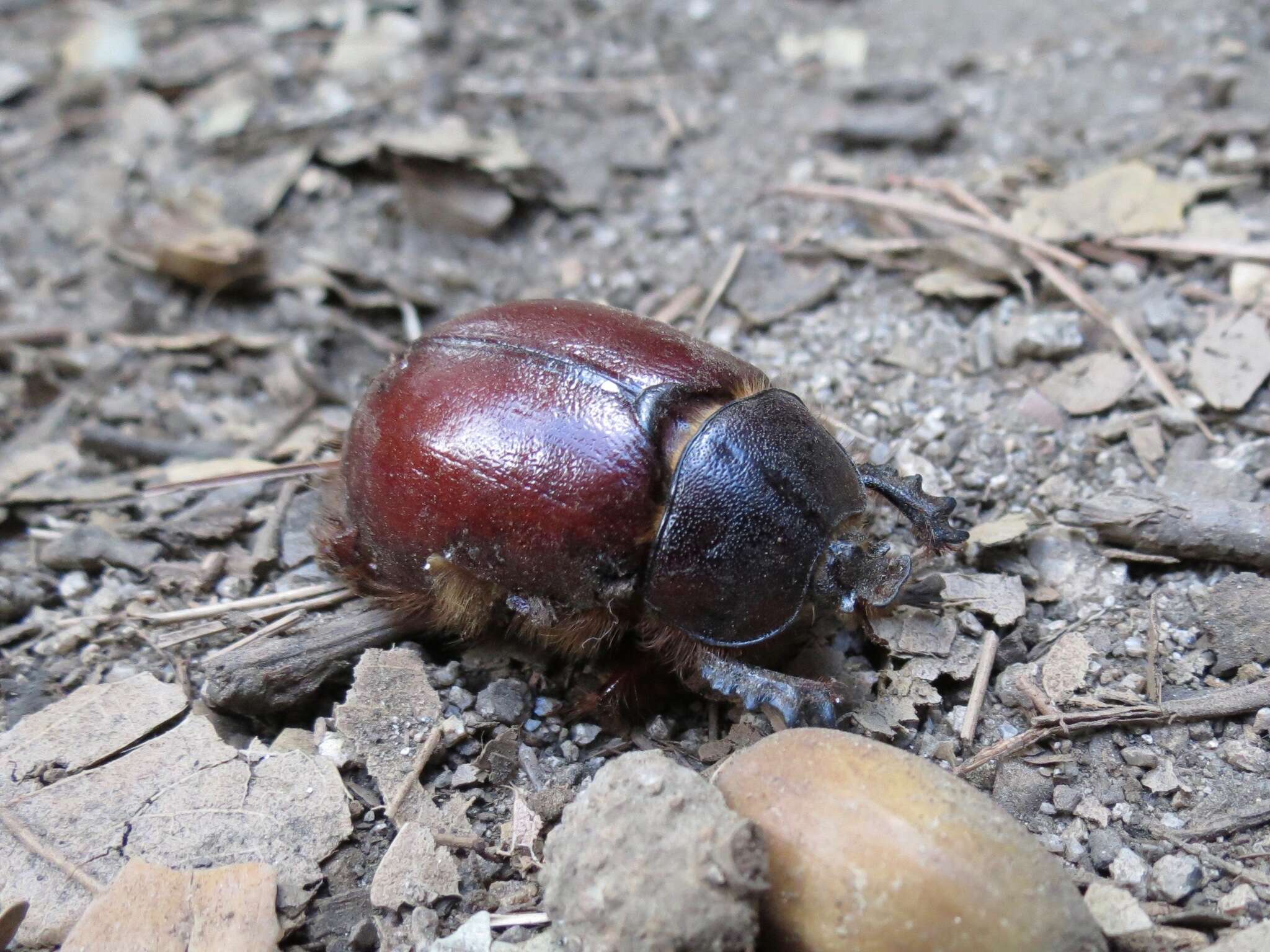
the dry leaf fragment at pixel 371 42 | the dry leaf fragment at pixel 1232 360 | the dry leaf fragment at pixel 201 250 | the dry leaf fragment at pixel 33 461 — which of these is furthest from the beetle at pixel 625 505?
the dry leaf fragment at pixel 371 42

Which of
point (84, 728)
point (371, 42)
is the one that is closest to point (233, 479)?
point (84, 728)

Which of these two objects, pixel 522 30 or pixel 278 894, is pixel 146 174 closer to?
pixel 522 30

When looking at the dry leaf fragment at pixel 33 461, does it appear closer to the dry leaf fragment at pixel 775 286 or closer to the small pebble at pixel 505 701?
the small pebble at pixel 505 701

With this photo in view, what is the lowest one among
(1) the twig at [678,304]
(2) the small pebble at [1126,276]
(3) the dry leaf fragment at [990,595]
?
(3) the dry leaf fragment at [990,595]

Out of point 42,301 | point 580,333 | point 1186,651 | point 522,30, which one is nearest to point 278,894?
point 580,333

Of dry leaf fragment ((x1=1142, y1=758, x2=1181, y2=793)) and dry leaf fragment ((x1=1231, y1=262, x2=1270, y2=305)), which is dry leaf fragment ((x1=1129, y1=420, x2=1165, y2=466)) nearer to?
dry leaf fragment ((x1=1231, y1=262, x2=1270, y2=305))

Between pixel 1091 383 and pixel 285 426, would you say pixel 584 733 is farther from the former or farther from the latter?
pixel 1091 383

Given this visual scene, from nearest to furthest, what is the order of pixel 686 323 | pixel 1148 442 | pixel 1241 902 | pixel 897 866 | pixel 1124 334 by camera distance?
1. pixel 897 866
2. pixel 1241 902
3. pixel 1148 442
4. pixel 1124 334
5. pixel 686 323
